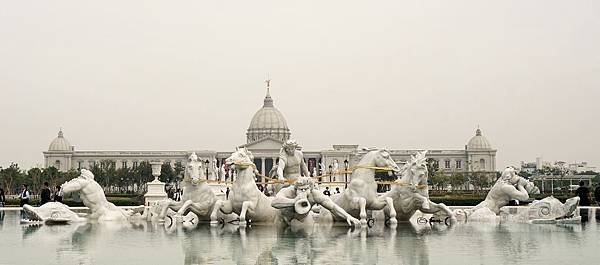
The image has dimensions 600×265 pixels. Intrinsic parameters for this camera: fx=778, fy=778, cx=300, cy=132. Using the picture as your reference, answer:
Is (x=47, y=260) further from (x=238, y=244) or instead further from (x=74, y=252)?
(x=238, y=244)


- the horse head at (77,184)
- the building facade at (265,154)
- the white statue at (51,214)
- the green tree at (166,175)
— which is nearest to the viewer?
the white statue at (51,214)

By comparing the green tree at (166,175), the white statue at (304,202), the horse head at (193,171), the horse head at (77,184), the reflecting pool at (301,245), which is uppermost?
the green tree at (166,175)

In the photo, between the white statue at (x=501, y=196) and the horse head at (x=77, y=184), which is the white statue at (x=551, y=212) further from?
the horse head at (x=77, y=184)

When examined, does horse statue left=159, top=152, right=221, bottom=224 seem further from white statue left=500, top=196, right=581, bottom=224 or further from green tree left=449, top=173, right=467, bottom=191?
green tree left=449, top=173, right=467, bottom=191

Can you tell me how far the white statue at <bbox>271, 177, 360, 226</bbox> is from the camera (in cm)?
1426

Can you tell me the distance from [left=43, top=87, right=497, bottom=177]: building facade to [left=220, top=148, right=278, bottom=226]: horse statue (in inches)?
4211

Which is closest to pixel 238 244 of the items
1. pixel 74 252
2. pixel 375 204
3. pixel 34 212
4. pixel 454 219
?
pixel 74 252

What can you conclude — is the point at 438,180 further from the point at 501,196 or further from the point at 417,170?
the point at 417,170

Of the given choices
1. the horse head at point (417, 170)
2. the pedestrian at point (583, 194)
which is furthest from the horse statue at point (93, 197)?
the pedestrian at point (583, 194)

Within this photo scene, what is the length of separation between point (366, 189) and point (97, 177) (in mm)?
74866

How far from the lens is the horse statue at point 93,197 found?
17344mm

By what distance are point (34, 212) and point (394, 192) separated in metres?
7.82

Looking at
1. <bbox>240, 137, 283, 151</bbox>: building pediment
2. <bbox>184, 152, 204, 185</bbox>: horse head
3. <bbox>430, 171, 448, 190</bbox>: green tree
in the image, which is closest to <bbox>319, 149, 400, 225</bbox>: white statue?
<bbox>184, 152, 204, 185</bbox>: horse head

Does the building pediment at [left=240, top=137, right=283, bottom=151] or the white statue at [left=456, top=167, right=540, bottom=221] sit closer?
the white statue at [left=456, top=167, right=540, bottom=221]
